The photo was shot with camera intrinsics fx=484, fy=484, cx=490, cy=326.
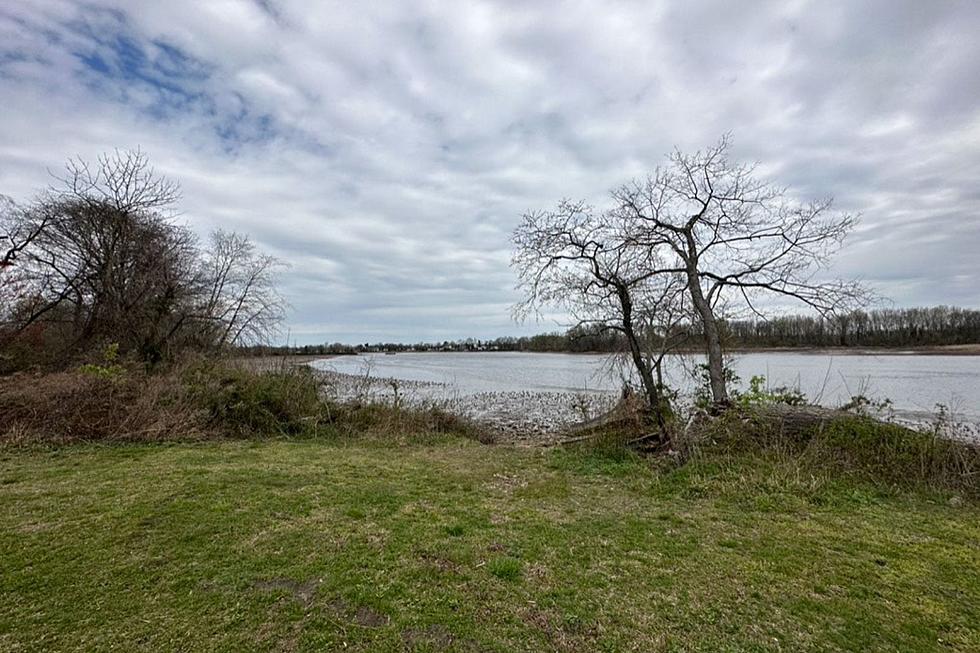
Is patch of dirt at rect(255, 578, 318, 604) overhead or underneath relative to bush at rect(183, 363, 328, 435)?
underneath

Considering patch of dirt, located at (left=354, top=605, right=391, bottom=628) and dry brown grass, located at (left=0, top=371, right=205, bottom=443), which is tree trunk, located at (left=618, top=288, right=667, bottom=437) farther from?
dry brown grass, located at (left=0, top=371, right=205, bottom=443)

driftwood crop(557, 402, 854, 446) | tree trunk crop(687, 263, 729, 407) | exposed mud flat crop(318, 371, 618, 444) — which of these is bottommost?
exposed mud flat crop(318, 371, 618, 444)

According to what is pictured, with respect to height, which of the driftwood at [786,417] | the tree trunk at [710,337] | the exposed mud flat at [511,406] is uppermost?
the tree trunk at [710,337]

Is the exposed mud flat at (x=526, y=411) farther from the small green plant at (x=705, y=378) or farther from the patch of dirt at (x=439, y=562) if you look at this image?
the patch of dirt at (x=439, y=562)

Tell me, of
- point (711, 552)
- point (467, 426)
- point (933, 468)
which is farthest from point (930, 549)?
point (467, 426)

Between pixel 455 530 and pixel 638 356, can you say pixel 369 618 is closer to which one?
pixel 455 530

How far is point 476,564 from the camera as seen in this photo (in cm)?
379

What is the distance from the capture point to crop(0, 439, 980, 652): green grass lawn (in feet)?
9.29

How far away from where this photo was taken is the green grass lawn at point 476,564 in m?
2.83

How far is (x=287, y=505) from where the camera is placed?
5129mm

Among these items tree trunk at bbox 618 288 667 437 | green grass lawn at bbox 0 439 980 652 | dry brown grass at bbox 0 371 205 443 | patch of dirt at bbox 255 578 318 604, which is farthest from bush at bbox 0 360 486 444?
patch of dirt at bbox 255 578 318 604

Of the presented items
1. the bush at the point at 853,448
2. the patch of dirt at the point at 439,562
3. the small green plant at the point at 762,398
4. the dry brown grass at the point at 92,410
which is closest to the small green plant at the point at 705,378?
the small green plant at the point at 762,398

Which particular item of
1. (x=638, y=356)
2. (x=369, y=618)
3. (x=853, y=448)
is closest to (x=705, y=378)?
(x=638, y=356)

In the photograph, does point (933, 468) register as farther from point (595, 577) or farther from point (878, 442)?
point (595, 577)
